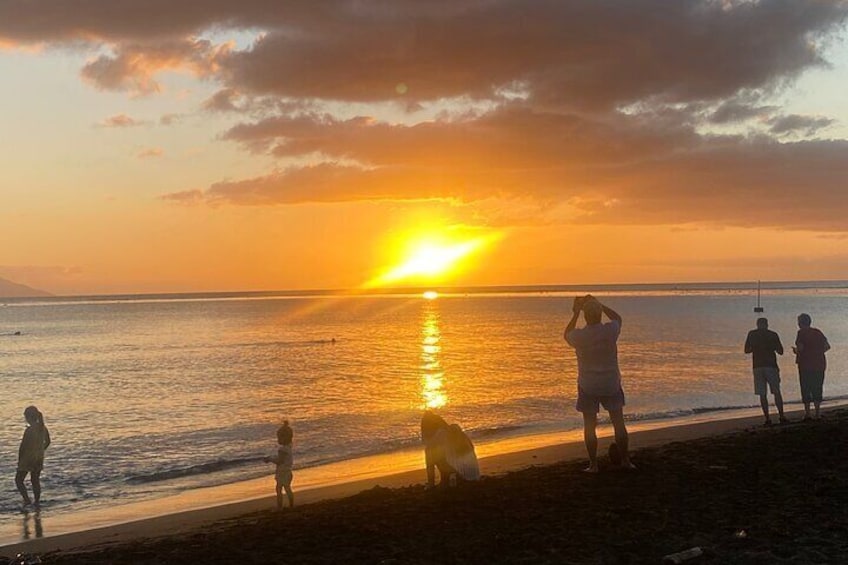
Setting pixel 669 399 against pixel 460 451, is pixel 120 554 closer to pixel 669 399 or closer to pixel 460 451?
pixel 460 451

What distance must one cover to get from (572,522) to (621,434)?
2379 millimetres

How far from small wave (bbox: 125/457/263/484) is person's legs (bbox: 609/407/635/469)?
34.2 ft

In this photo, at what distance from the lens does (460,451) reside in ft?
36.6

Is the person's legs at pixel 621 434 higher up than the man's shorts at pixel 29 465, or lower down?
higher up

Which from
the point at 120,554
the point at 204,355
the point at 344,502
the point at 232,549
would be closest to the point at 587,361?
Answer: the point at 344,502

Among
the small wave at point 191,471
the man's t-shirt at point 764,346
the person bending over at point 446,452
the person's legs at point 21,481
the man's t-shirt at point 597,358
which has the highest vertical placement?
the man's t-shirt at point 597,358

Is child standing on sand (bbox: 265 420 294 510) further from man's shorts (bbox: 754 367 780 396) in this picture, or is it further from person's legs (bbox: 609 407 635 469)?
man's shorts (bbox: 754 367 780 396)

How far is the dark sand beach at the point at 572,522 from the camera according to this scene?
754cm

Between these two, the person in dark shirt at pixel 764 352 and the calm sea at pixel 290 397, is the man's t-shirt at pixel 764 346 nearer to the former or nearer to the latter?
the person in dark shirt at pixel 764 352

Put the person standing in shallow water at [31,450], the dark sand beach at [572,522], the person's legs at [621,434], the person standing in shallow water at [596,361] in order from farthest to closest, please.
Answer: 1. the person standing in shallow water at [31,450]
2. the person's legs at [621,434]
3. the person standing in shallow water at [596,361]
4. the dark sand beach at [572,522]

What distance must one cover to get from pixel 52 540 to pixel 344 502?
4460 mm

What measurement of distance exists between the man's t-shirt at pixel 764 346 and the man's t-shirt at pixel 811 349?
0.73 meters

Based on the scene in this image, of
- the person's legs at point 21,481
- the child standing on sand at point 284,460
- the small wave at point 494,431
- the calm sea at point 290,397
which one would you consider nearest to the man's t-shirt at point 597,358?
the child standing on sand at point 284,460

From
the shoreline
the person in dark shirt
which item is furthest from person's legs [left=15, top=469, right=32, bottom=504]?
the person in dark shirt
